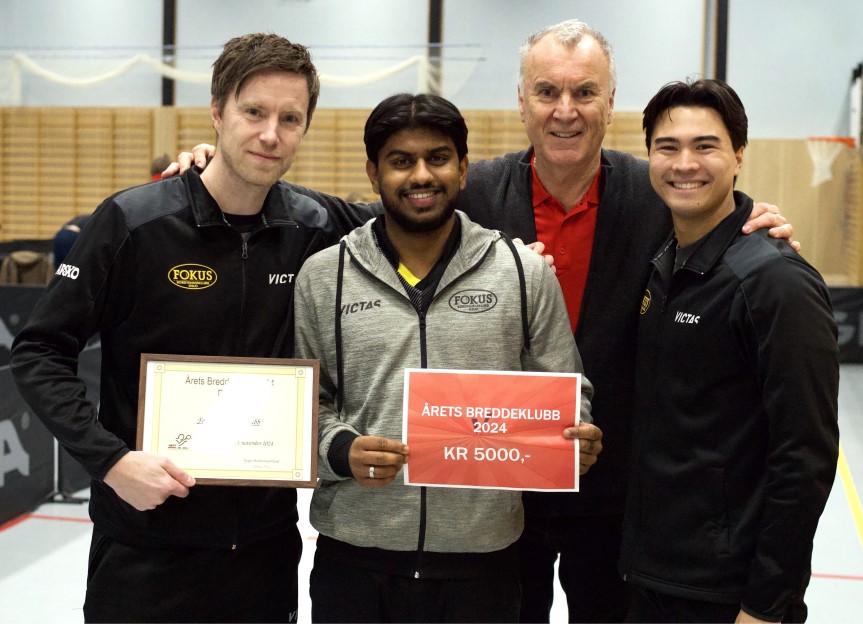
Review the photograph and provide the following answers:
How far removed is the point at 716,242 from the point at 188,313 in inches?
55.9

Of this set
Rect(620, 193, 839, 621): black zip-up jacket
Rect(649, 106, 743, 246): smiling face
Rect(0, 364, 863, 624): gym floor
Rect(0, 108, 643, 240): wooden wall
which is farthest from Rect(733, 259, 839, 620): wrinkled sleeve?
Rect(0, 108, 643, 240): wooden wall

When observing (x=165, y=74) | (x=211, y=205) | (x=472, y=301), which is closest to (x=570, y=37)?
(x=472, y=301)

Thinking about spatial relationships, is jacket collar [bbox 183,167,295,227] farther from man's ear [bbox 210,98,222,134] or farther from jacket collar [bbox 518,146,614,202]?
jacket collar [bbox 518,146,614,202]

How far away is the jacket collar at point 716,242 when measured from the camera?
A: 2.34m

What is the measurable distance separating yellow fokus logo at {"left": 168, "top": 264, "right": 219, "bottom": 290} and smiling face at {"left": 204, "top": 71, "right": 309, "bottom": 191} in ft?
0.83

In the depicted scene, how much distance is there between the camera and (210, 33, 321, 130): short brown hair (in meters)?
2.49

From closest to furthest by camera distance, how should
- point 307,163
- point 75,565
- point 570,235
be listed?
1. point 570,235
2. point 75,565
3. point 307,163

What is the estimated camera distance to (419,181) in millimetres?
2338

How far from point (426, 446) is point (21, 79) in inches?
518

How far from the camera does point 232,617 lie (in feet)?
8.59

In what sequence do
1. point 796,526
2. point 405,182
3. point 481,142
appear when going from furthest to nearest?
point 481,142 < point 405,182 < point 796,526

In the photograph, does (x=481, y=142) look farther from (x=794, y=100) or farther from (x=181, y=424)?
(x=181, y=424)

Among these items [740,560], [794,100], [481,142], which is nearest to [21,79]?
[481,142]

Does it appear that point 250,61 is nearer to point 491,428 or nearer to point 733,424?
point 491,428
